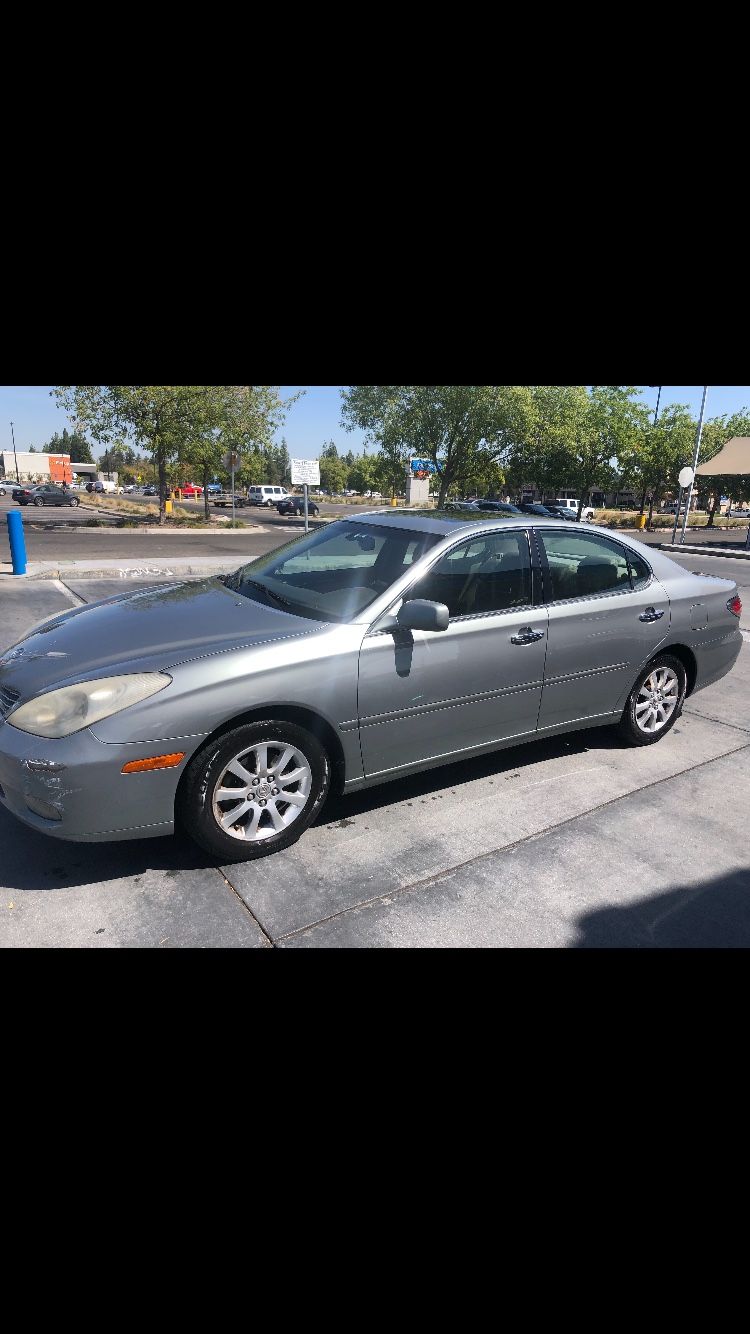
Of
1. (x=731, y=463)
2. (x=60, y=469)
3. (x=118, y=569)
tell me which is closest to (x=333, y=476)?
(x=60, y=469)

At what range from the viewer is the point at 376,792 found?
397 cm

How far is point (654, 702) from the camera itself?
473 centimetres

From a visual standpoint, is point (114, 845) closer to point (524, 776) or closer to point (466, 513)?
point (524, 776)

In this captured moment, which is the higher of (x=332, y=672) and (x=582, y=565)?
(x=582, y=565)

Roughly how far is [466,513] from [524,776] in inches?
65.3

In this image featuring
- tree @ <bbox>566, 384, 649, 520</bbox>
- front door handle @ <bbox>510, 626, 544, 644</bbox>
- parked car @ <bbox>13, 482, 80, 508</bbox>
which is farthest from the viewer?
parked car @ <bbox>13, 482, 80, 508</bbox>

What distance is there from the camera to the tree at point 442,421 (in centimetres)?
3350

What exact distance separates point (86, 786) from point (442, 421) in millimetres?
34666

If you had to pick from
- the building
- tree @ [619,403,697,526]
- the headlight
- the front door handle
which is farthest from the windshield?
the building

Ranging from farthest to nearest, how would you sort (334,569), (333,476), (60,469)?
(333,476), (60,469), (334,569)

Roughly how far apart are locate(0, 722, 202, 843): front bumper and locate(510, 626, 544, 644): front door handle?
1815 mm

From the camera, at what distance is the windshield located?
3619 millimetres

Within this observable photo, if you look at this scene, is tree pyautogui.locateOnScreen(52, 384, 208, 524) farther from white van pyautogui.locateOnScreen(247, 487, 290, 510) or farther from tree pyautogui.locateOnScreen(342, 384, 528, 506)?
white van pyautogui.locateOnScreen(247, 487, 290, 510)

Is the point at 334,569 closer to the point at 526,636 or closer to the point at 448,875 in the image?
the point at 526,636
